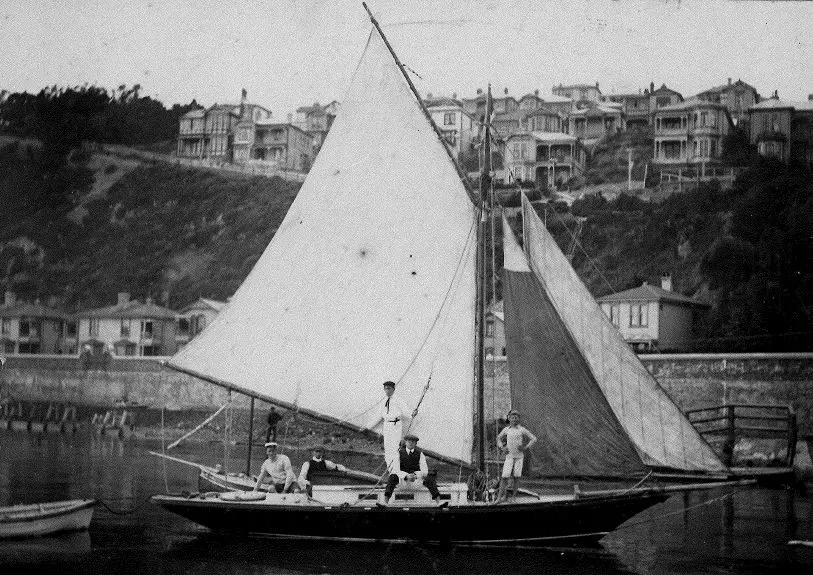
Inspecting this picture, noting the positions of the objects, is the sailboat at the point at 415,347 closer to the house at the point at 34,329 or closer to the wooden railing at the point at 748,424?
the wooden railing at the point at 748,424

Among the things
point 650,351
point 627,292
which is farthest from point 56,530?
point 627,292

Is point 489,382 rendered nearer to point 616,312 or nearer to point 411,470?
point 616,312

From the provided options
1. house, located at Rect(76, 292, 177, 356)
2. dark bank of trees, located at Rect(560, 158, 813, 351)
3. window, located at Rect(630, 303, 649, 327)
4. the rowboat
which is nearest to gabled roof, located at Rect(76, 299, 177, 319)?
house, located at Rect(76, 292, 177, 356)

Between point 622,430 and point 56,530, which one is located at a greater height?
point 622,430

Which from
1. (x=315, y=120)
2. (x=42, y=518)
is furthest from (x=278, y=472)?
(x=315, y=120)

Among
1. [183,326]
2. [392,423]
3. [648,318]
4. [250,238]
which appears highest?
[250,238]

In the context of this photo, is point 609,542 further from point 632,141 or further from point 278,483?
point 632,141
